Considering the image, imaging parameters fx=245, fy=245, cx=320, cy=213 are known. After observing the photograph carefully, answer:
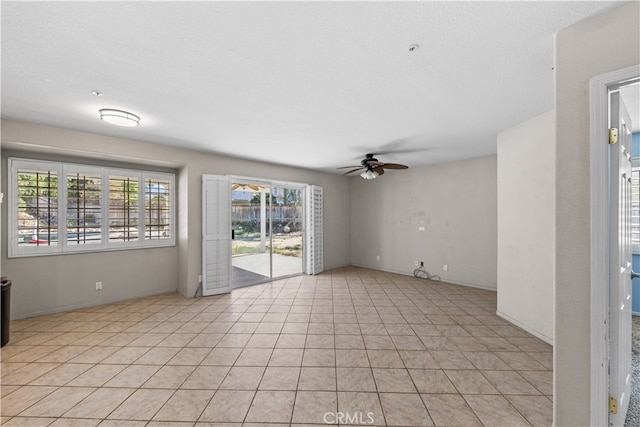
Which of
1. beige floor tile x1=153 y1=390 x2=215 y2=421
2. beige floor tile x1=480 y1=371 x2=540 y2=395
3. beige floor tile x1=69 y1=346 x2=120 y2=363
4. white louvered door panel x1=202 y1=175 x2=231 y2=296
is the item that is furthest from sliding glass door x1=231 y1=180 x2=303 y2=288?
beige floor tile x1=480 y1=371 x2=540 y2=395

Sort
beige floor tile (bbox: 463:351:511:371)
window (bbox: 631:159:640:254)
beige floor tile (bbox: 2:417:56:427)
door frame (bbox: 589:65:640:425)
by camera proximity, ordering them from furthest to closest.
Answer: window (bbox: 631:159:640:254), beige floor tile (bbox: 463:351:511:371), beige floor tile (bbox: 2:417:56:427), door frame (bbox: 589:65:640:425)

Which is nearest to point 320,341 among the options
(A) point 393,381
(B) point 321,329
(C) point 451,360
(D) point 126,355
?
(B) point 321,329

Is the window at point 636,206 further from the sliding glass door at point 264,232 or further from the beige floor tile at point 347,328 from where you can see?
the sliding glass door at point 264,232

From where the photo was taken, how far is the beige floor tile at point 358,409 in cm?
163

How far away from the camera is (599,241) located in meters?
1.28

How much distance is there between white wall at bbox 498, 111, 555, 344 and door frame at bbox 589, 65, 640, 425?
53.9 inches

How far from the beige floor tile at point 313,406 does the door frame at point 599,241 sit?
1.48 metres

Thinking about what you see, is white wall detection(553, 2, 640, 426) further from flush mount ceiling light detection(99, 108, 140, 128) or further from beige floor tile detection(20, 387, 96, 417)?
flush mount ceiling light detection(99, 108, 140, 128)

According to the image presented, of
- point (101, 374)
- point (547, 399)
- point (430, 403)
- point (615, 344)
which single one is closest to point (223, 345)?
point (101, 374)

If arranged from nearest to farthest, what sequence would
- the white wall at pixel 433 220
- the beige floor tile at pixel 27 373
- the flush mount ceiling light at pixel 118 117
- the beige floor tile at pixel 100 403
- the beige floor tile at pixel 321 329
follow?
the beige floor tile at pixel 100 403
the beige floor tile at pixel 27 373
the flush mount ceiling light at pixel 118 117
the beige floor tile at pixel 321 329
the white wall at pixel 433 220

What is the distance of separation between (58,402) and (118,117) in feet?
8.11

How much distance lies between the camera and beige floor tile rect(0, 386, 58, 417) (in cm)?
171

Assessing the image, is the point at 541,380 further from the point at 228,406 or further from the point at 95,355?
the point at 95,355

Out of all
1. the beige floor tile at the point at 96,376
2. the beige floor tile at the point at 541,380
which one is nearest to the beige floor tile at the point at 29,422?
the beige floor tile at the point at 96,376
